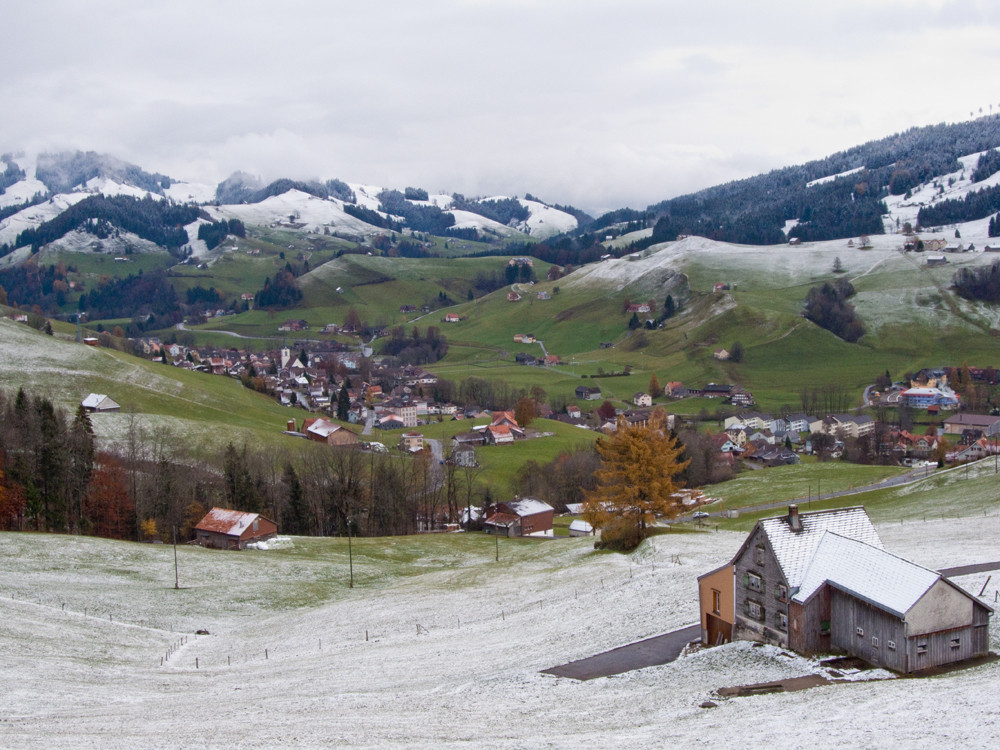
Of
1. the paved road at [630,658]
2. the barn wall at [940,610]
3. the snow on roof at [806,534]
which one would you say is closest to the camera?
the barn wall at [940,610]

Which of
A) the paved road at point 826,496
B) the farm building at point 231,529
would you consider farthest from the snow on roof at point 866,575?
the farm building at point 231,529

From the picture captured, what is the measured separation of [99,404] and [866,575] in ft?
414

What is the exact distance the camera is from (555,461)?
132 meters

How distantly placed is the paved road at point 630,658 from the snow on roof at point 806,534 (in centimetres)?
693

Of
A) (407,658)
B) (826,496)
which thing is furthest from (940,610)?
(826,496)

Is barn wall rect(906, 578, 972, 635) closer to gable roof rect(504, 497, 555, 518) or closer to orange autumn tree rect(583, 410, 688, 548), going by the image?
orange autumn tree rect(583, 410, 688, 548)

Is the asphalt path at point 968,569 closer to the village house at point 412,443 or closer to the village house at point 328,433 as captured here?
the village house at point 412,443

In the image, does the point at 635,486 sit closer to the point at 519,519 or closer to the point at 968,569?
the point at 968,569

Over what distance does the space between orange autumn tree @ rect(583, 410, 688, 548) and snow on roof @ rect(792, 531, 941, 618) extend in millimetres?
30320

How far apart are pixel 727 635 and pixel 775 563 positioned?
16.5ft

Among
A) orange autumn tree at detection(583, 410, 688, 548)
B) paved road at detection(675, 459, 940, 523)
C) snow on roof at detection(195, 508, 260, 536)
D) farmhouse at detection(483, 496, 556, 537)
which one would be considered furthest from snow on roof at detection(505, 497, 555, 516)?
snow on roof at detection(195, 508, 260, 536)

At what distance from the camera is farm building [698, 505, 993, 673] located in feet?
100

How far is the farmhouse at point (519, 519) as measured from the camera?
98750 mm

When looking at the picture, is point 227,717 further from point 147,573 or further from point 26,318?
point 26,318
